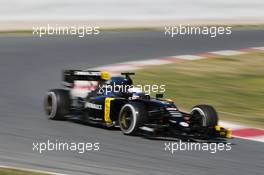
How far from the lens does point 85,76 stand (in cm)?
1296

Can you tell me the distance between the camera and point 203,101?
15289mm

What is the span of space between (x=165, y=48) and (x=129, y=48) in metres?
1.09

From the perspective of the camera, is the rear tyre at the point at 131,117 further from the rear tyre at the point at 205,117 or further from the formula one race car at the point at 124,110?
the rear tyre at the point at 205,117

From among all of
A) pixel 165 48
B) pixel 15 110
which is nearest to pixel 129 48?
pixel 165 48

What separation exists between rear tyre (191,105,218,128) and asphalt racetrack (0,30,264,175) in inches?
16.3

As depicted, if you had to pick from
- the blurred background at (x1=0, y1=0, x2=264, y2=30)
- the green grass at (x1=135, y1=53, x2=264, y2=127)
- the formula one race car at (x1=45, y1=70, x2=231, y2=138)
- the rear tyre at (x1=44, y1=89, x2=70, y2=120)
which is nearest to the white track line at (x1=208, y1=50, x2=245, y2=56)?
the green grass at (x1=135, y1=53, x2=264, y2=127)

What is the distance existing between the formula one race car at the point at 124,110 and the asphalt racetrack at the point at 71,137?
0.18 metres

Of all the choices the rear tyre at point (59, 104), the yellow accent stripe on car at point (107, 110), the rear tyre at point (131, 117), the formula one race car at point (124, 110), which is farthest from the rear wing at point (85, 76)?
the rear tyre at point (131, 117)

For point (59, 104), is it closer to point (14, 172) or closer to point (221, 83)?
point (14, 172)

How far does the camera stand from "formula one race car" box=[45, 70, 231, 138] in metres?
11.3

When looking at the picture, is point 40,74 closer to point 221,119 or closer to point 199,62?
point 199,62

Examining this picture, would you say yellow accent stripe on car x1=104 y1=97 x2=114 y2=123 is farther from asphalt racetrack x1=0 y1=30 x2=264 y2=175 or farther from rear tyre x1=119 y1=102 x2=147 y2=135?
rear tyre x1=119 y1=102 x2=147 y2=135

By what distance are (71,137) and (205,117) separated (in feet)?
6.56

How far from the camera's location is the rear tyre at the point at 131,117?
1127cm
